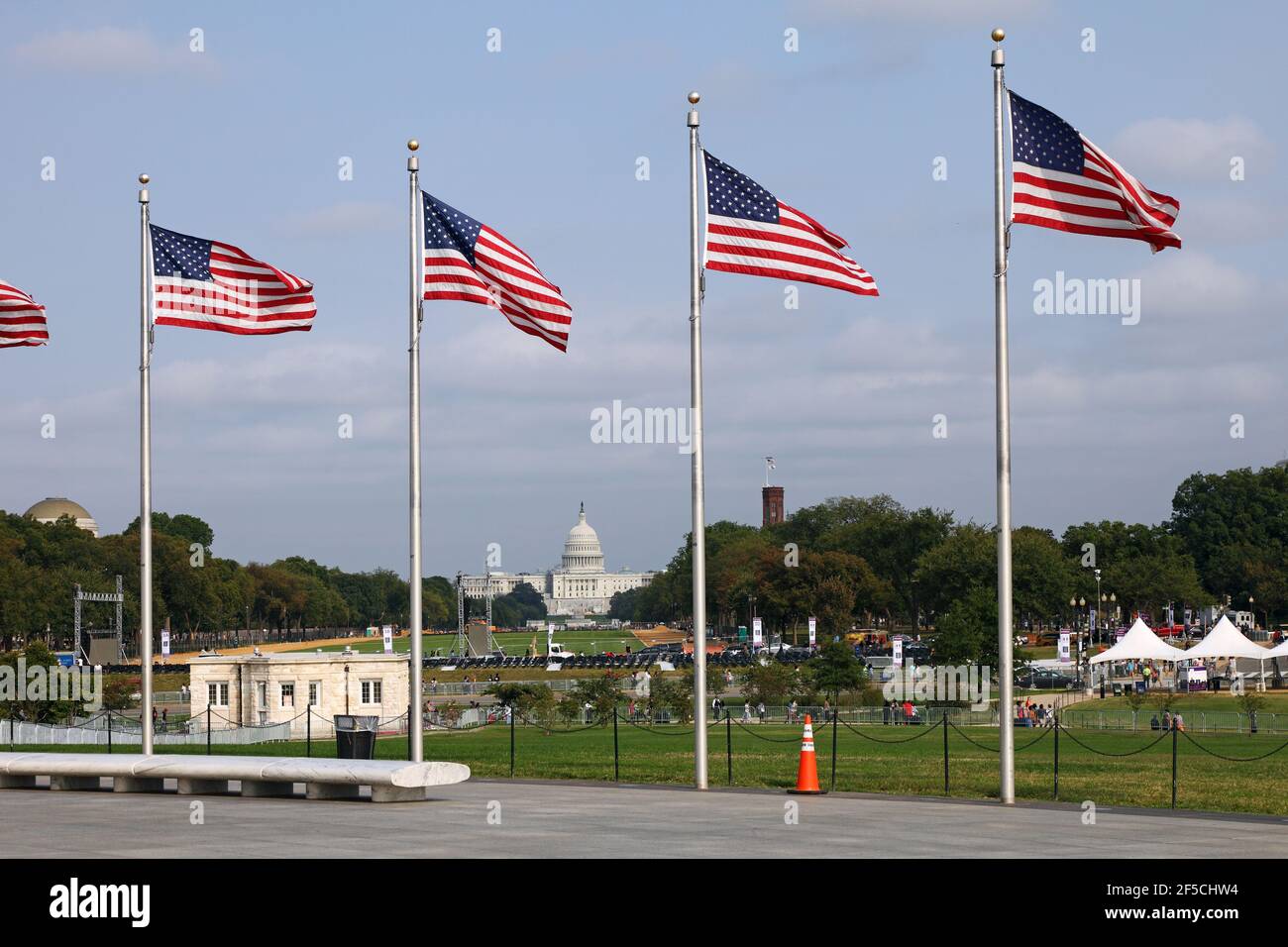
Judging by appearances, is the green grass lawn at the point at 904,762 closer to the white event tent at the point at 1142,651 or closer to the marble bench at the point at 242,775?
the marble bench at the point at 242,775

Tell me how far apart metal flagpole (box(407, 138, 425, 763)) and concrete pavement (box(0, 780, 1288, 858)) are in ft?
7.36

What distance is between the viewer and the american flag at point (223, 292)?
28672mm

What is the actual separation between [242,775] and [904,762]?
17.9 meters

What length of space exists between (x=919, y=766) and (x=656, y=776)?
700cm

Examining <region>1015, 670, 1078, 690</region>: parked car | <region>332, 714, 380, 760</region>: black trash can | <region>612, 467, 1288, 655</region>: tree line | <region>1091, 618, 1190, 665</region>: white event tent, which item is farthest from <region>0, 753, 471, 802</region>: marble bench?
<region>612, 467, 1288, 655</region>: tree line

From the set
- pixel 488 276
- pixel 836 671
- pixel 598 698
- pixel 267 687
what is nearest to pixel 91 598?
pixel 267 687

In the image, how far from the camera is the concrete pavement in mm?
17672

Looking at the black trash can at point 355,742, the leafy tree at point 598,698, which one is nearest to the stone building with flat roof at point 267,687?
the leafy tree at point 598,698

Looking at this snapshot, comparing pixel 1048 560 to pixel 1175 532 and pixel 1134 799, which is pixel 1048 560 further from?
pixel 1134 799

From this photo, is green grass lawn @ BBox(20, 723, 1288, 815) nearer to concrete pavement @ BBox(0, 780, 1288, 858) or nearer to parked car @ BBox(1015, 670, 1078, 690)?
concrete pavement @ BBox(0, 780, 1288, 858)

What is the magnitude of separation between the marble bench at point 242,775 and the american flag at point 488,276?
6.85 metres
